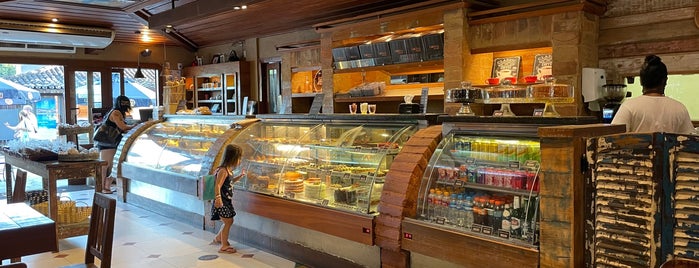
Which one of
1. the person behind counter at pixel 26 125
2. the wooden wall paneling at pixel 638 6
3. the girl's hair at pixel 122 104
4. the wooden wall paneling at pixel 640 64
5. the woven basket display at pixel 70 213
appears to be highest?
the wooden wall paneling at pixel 638 6

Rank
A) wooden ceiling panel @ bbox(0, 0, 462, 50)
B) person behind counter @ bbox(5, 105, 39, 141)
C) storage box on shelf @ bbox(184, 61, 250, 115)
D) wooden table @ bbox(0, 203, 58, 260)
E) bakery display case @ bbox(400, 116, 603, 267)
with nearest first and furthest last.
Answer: wooden table @ bbox(0, 203, 58, 260)
bakery display case @ bbox(400, 116, 603, 267)
wooden ceiling panel @ bbox(0, 0, 462, 50)
storage box on shelf @ bbox(184, 61, 250, 115)
person behind counter @ bbox(5, 105, 39, 141)

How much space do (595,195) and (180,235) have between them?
14.8 ft

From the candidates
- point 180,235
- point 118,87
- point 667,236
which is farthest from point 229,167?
point 118,87

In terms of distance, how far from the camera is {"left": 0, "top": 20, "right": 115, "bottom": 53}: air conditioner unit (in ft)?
31.4

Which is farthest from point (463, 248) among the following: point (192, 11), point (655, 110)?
point (192, 11)

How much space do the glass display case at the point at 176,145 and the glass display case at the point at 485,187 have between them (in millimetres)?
3283

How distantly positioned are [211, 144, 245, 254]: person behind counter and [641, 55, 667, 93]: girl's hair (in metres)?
3.60

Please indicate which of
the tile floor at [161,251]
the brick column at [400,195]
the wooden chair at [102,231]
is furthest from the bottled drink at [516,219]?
the wooden chair at [102,231]

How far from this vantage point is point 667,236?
100 inches

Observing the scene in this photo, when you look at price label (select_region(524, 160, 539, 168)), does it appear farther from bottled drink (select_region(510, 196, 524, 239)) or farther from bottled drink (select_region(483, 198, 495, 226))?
bottled drink (select_region(483, 198, 495, 226))

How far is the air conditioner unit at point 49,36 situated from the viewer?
377 inches

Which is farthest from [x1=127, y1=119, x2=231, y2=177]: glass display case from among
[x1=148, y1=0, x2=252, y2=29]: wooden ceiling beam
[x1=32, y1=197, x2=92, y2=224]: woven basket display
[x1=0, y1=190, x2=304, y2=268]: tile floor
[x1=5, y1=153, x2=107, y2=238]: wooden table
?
[x1=148, y1=0, x2=252, y2=29]: wooden ceiling beam

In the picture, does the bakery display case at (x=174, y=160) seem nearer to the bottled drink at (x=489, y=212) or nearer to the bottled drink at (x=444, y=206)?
the bottled drink at (x=444, y=206)

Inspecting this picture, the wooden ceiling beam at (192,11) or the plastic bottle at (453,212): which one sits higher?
the wooden ceiling beam at (192,11)
